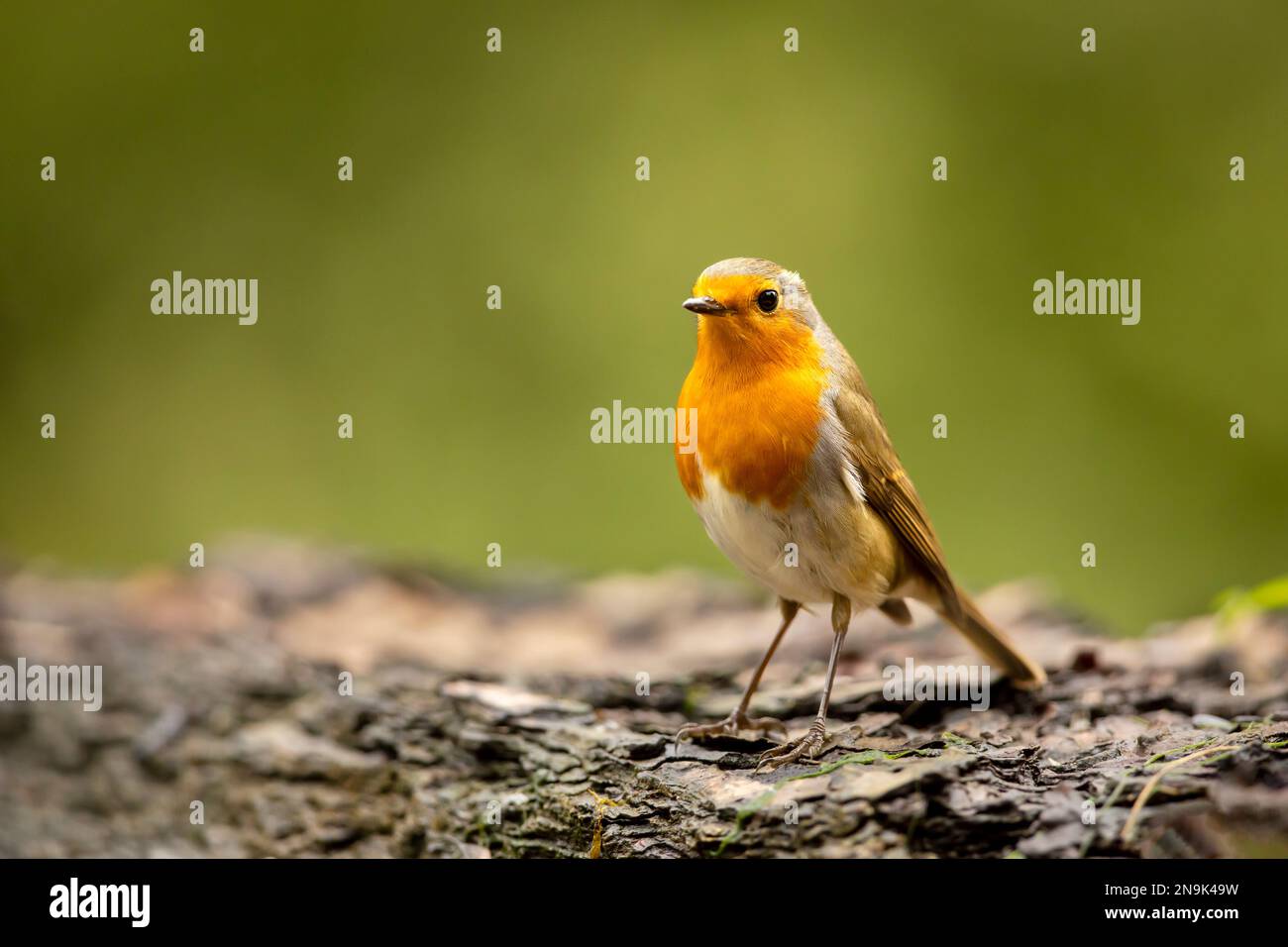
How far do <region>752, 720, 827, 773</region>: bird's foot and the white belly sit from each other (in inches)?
18.5

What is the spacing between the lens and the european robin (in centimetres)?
360

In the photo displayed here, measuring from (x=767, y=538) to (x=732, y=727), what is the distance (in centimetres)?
68

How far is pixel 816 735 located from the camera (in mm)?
3535

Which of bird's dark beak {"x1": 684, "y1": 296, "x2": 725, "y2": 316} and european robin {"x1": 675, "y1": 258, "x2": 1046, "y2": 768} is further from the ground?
bird's dark beak {"x1": 684, "y1": 296, "x2": 725, "y2": 316}

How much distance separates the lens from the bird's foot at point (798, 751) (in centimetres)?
339

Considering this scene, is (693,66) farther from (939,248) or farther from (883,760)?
(883,760)

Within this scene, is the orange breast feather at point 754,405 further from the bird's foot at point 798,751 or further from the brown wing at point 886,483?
the bird's foot at point 798,751

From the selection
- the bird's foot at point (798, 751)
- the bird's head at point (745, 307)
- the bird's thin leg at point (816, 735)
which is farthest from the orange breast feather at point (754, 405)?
the bird's foot at point (798, 751)

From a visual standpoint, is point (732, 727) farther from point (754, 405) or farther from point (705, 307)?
point (705, 307)

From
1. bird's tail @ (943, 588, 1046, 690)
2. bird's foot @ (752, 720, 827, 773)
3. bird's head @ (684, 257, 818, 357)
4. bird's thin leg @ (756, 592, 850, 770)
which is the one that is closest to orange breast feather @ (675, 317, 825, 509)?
bird's head @ (684, 257, 818, 357)

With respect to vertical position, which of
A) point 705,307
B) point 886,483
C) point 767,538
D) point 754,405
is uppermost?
point 705,307

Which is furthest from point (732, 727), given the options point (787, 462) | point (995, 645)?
point (995, 645)

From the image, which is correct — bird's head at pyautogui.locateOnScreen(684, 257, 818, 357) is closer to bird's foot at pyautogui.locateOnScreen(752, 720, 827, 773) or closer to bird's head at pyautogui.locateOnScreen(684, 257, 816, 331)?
bird's head at pyautogui.locateOnScreen(684, 257, 816, 331)

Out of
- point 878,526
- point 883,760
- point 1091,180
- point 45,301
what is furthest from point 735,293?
point 45,301
